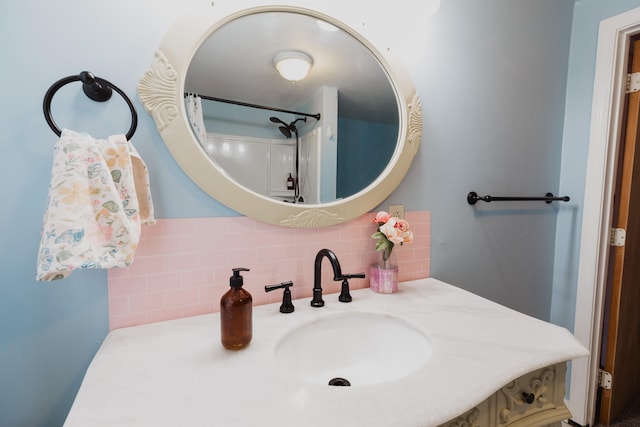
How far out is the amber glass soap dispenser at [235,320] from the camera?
25.6 inches

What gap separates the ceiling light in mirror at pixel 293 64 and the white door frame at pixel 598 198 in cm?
146

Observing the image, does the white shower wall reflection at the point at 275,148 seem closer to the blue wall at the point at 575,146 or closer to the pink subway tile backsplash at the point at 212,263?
the pink subway tile backsplash at the point at 212,263

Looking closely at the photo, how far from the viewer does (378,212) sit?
1073 mm

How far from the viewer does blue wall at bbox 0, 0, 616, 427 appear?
67cm

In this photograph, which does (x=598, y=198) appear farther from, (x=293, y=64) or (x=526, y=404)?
(x=293, y=64)

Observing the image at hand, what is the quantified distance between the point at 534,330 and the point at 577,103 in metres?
1.39

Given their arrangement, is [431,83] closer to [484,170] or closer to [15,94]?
[484,170]

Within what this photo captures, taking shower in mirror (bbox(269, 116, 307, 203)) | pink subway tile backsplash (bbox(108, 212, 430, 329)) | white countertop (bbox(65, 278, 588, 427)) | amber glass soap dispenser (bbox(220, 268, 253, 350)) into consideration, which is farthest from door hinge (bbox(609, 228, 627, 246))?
amber glass soap dispenser (bbox(220, 268, 253, 350))

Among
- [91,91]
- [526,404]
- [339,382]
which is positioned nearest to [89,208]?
[91,91]

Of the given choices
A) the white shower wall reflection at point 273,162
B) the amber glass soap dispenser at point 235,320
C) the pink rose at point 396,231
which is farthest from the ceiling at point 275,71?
the amber glass soap dispenser at point 235,320

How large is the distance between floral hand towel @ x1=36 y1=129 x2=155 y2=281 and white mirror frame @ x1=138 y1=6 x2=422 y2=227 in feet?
0.44

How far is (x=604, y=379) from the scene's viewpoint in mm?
1495

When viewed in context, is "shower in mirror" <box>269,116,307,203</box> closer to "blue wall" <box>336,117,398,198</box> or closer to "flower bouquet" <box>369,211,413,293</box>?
"blue wall" <box>336,117,398,198</box>

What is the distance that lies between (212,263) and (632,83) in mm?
2039
